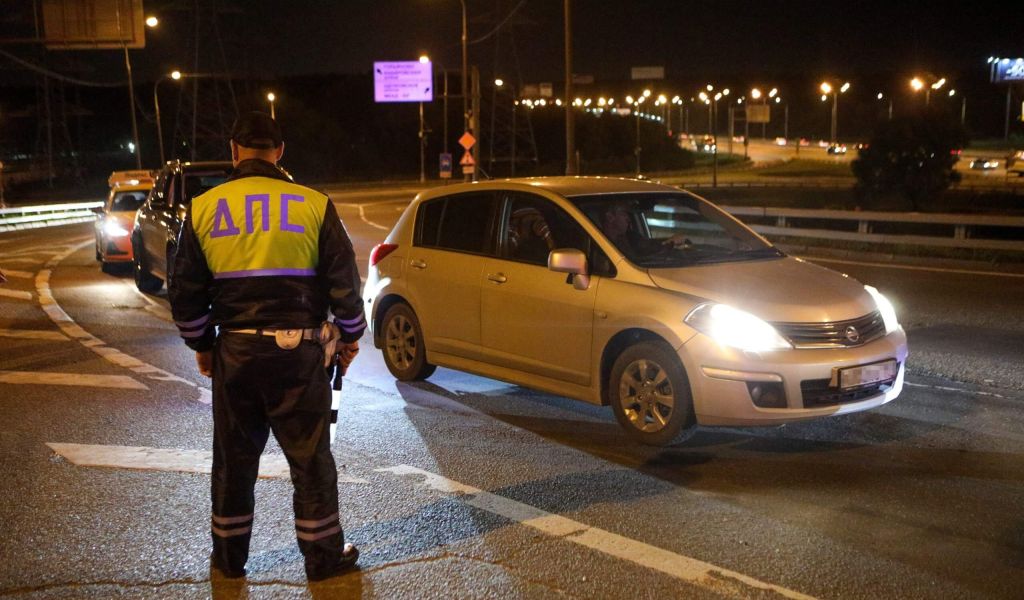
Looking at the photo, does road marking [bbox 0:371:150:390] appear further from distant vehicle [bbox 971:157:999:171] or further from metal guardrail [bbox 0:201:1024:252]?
distant vehicle [bbox 971:157:999:171]

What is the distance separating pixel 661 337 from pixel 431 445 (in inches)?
63.3

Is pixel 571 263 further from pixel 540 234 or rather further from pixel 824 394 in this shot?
pixel 824 394

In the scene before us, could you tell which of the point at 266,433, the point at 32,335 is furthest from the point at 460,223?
the point at 32,335

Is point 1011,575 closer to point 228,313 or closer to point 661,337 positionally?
point 661,337

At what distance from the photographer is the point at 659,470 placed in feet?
20.1

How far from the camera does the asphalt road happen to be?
4500 millimetres

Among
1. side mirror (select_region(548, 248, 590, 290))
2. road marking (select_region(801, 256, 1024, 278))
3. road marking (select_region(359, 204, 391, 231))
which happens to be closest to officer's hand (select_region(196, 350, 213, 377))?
side mirror (select_region(548, 248, 590, 290))

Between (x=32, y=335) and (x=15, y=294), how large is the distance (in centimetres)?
430

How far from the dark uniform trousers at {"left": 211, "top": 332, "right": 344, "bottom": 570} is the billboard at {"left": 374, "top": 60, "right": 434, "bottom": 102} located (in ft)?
211

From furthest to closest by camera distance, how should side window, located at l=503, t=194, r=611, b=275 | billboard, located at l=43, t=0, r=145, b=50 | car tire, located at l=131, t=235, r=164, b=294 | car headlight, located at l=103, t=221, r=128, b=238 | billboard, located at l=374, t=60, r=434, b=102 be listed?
billboard, located at l=374, t=60, r=434, b=102
billboard, located at l=43, t=0, r=145, b=50
car headlight, located at l=103, t=221, r=128, b=238
car tire, located at l=131, t=235, r=164, b=294
side window, located at l=503, t=194, r=611, b=275

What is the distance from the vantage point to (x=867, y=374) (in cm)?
634

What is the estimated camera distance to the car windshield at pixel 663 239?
7203mm

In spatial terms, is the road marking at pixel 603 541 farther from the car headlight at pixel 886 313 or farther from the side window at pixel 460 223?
the car headlight at pixel 886 313

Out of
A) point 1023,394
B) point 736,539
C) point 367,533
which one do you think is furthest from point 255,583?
point 1023,394
